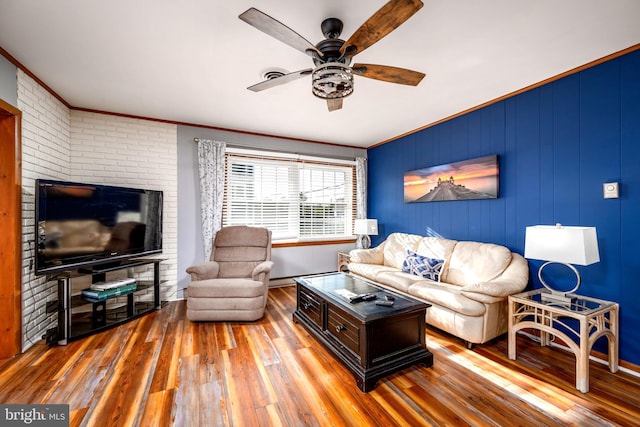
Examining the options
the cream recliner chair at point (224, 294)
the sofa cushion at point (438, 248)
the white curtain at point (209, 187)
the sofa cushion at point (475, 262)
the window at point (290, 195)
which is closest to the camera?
the sofa cushion at point (475, 262)

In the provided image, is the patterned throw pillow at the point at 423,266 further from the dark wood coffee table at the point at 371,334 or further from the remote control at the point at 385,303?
the remote control at the point at 385,303

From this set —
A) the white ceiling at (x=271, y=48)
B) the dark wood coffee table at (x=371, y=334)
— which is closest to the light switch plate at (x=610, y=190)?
the white ceiling at (x=271, y=48)

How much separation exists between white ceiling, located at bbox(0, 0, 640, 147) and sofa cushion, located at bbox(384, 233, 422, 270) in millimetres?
1852

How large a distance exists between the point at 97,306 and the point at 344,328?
2.95 m

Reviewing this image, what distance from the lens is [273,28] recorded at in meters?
1.53

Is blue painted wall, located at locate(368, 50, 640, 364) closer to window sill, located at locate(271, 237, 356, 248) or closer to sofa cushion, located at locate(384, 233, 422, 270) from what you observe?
sofa cushion, located at locate(384, 233, 422, 270)

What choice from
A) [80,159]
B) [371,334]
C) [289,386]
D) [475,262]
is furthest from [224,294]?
[475,262]

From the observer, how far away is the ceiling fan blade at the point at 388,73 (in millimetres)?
1961

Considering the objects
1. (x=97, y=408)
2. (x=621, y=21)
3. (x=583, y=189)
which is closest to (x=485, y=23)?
(x=621, y=21)

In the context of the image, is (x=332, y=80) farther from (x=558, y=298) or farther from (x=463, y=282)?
Result: (x=463, y=282)

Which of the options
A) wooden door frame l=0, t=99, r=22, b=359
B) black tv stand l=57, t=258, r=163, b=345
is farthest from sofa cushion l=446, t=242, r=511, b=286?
wooden door frame l=0, t=99, r=22, b=359

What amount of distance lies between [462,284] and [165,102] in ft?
13.3

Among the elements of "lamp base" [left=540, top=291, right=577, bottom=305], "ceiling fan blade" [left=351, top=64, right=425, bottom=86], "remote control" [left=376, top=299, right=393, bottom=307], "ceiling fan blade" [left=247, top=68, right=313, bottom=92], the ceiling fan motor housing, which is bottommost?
"remote control" [left=376, top=299, right=393, bottom=307]

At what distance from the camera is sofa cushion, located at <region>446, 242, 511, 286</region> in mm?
2916
